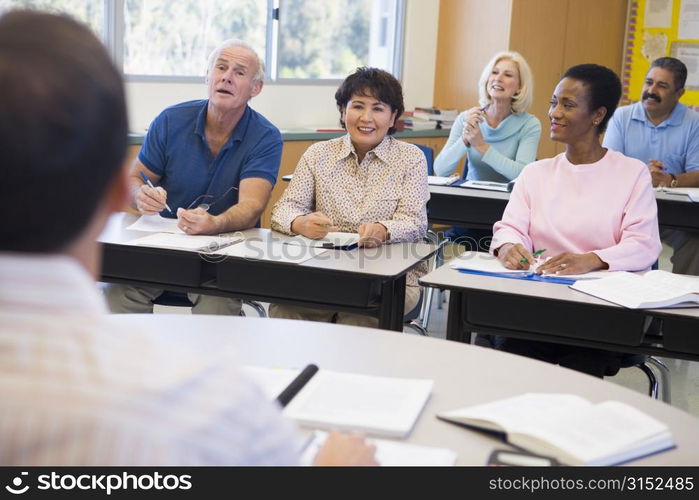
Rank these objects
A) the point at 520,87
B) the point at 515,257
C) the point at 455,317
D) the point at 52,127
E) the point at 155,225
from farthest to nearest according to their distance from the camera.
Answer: the point at 520,87 → the point at 155,225 → the point at 515,257 → the point at 455,317 → the point at 52,127

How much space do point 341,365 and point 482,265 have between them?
3.63ft

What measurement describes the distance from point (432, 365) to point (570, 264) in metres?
1.05

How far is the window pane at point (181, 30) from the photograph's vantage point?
5.32 metres

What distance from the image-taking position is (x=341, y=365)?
67.1 inches

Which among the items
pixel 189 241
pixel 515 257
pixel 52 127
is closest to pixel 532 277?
pixel 515 257

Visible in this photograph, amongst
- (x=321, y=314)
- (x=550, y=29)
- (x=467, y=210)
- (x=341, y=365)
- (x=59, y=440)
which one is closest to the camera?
(x=59, y=440)

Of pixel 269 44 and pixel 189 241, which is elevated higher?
pixel 269 44

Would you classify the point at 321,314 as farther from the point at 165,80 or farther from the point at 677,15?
the point at 677,15

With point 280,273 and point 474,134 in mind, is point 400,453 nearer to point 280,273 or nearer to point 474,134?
point 280,273

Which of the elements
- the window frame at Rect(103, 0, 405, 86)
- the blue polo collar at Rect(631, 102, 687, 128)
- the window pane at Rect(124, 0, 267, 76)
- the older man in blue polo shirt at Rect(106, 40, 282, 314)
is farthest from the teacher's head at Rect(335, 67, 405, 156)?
the window pane at Rect(124, 0, 267, 76)

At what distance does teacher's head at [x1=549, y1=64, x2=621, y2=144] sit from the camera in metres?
2.99

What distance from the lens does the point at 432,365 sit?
5.68 feet

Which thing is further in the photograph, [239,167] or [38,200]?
[239,167]
